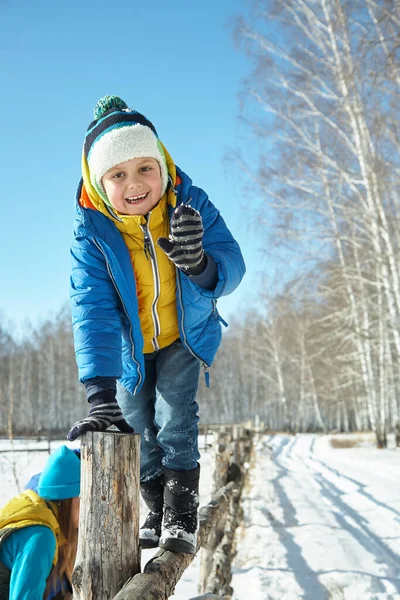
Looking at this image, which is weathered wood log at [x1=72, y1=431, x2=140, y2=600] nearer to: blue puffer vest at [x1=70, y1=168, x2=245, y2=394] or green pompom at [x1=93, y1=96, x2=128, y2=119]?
blue puffer vest at [x1=70, y1=168, x2=245, y2=394]

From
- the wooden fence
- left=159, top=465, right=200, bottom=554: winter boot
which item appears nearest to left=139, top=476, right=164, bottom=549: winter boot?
left=159, top=465, right=200, bottom=554: winter boot

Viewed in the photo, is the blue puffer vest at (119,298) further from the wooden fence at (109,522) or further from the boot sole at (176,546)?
the boot sole at (176,546)

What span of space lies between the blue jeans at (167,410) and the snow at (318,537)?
2487 mm

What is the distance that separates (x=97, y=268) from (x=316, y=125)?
363 inches

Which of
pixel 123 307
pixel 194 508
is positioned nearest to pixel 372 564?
pixel 194 508

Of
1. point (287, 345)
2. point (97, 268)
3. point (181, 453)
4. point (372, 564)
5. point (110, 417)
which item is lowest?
point (372, 564)

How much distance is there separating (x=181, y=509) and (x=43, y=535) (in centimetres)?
65

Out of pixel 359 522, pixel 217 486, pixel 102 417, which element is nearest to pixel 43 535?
pixel 102 417

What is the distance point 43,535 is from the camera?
2301 millimetres

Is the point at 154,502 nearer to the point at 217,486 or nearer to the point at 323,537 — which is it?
the point at 217,486

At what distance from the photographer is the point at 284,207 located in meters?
10.1

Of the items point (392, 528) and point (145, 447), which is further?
point (392, 528)

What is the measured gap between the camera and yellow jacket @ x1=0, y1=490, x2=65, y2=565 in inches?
90.7

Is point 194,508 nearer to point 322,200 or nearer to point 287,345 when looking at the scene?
point 322,200
